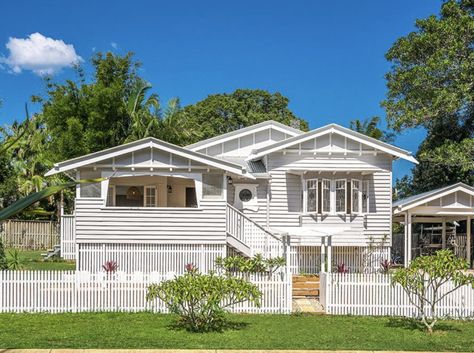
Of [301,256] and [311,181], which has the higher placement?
[311,181]

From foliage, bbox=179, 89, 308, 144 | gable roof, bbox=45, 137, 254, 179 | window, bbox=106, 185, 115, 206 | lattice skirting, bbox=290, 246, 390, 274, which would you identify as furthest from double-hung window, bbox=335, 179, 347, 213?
foliage, bbox=179, 89, 308, 144

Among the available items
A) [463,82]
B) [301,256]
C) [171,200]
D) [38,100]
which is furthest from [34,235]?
[463,82]

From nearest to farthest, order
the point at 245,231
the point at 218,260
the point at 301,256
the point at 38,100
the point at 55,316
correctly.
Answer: the point at 55,316, the point at 218,260, the point at 245,231, the point at 301,256, the point at 38,100

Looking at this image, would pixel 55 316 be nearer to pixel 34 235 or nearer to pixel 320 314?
pixel 320 314

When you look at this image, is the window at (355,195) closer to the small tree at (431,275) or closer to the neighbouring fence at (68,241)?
the small tree at (431,275)

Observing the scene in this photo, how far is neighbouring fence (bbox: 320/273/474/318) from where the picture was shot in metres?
15.7

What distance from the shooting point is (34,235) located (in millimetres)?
36969

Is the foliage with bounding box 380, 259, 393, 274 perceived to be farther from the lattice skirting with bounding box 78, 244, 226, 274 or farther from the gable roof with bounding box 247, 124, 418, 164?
the lattice skirting with bounding box 78, 244, 226, 274

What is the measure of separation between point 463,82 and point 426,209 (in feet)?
21.5

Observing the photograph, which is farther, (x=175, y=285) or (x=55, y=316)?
(x=55, y=316)

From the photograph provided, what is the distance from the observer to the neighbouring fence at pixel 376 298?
51.4 feet

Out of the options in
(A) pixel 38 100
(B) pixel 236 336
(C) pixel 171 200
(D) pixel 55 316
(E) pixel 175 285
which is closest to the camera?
(B) pixel 236 336

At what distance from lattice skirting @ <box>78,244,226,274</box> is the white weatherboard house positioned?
1.4 inches

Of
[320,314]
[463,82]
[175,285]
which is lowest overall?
[320,314]
